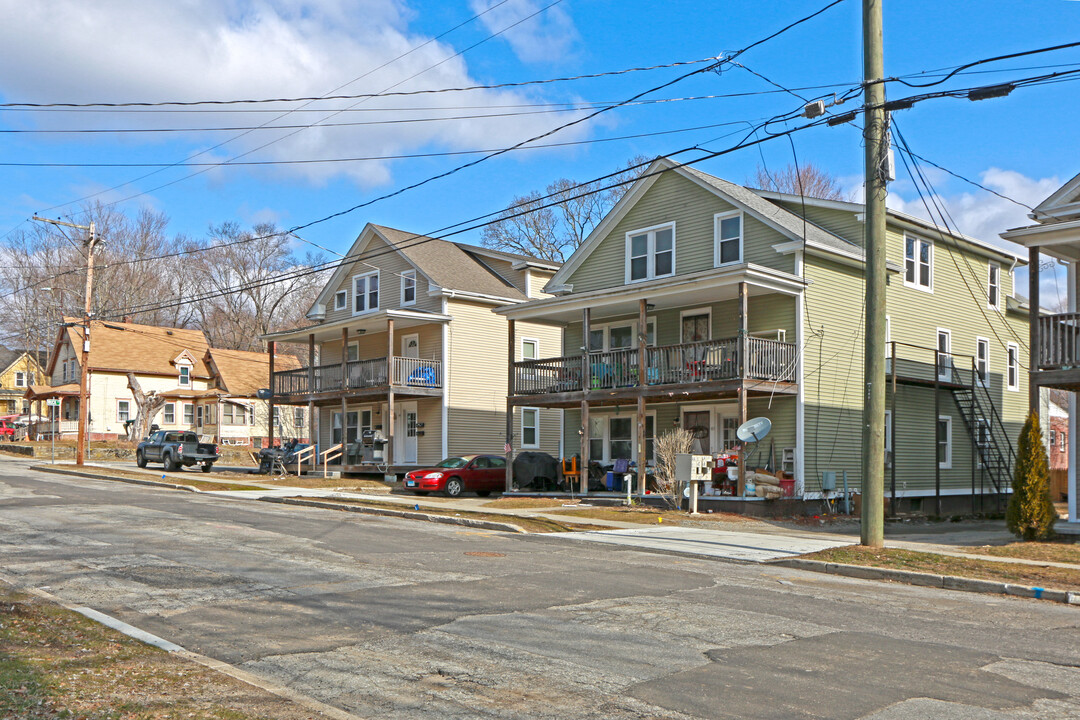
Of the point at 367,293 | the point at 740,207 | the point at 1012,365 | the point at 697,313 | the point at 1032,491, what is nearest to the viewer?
the point at 1032,491

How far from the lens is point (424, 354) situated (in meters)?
38.0

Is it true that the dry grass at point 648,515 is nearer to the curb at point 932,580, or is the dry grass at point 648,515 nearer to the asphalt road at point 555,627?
the asphalt road at point 555,627

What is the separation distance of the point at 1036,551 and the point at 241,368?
53.7 metres

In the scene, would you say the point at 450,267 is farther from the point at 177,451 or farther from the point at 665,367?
the point at 665,367

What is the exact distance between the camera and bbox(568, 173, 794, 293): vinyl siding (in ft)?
89.1

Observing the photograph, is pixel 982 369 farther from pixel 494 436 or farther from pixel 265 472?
pixel 265 472

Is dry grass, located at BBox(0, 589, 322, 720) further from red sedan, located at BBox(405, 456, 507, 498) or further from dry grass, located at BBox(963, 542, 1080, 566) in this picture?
red sedan, located at BBox(405, 456, 507, 498)

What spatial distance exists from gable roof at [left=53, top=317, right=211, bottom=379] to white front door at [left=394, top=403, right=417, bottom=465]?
26.4 metres

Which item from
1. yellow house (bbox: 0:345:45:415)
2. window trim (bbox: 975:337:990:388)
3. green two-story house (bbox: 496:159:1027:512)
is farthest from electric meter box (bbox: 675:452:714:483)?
yellow house (bbox: 0:345:45:415)

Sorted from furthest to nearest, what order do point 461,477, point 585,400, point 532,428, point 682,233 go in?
1. point 532,428
2. point 461,477
3. point 682,233
4. point 585,400

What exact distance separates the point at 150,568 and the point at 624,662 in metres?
6.88

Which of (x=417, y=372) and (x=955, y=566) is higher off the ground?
(x=417, y=372)

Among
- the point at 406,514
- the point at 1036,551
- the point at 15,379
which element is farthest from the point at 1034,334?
the point at 15,379

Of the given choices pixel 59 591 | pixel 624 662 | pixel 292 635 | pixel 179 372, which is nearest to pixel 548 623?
pixel 624 662
